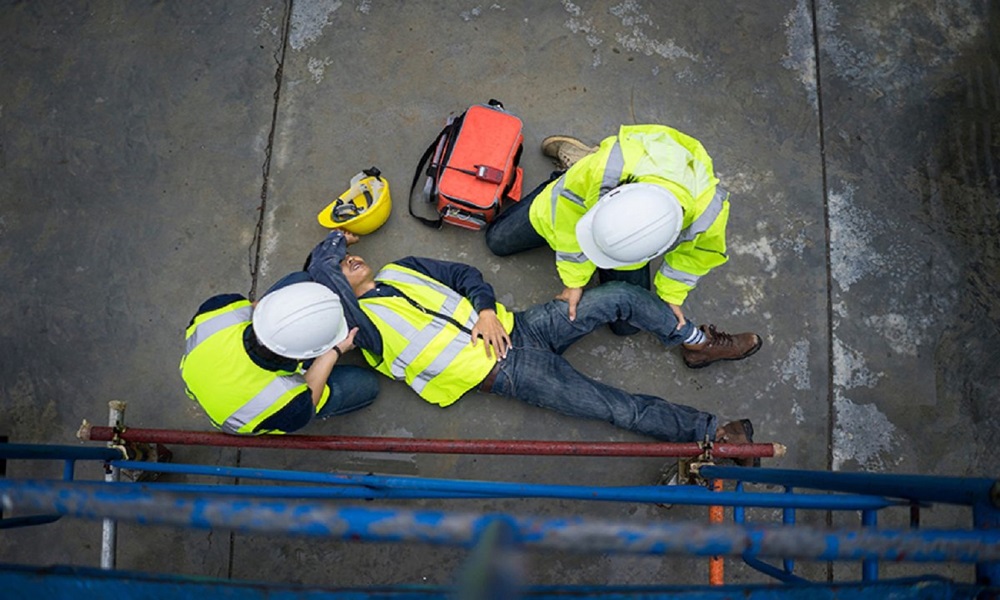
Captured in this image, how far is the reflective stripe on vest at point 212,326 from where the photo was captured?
2.76 meters

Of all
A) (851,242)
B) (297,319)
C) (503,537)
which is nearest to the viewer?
(503,537)

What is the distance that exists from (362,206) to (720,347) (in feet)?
6.52

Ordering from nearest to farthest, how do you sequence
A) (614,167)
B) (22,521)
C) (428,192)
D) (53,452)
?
(22,521)
(53,452)
(614,167)
(428,192)

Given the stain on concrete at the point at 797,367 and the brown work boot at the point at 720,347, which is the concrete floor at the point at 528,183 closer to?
the stain on concrete at the point at 797,367

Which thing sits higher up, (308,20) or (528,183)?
(308,20)

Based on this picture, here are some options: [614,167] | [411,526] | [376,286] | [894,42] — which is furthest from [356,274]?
[894,42]

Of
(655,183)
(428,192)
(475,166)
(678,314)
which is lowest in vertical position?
(678,314)

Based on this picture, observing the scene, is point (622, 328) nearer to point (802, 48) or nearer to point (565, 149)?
point (565, 149)

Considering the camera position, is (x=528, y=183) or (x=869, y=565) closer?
(x=869, y=565)

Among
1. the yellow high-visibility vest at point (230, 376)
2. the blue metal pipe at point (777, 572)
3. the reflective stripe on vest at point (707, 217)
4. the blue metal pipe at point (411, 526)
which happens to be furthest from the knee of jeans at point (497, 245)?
the blue metal pipe at point (411, 526)

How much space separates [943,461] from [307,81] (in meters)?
3.96

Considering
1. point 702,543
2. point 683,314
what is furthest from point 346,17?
point 702,543

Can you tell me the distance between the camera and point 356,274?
333cm

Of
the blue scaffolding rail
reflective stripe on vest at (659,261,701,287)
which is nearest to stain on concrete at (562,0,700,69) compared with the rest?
reflective stripe on vest at (659,261,701,287)
